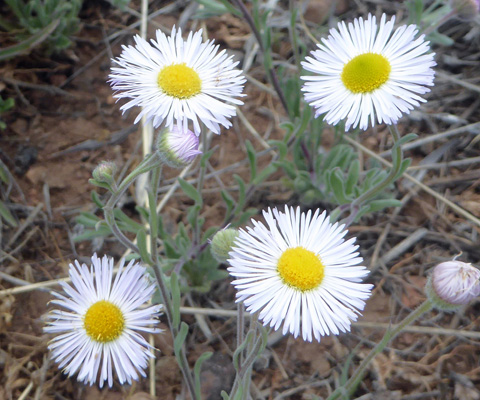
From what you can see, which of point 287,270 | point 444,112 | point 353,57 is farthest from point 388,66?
point 444,112

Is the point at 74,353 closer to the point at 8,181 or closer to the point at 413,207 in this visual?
the point at 8,181

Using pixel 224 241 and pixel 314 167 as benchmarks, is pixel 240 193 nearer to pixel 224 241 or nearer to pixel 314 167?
pixel 314 167

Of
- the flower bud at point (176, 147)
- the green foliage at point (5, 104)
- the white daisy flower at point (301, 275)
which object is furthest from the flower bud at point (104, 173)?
the green foliage at point (5, 104)

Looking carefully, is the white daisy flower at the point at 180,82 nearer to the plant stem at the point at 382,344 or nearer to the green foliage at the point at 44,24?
the plant stem at the point at 382,344

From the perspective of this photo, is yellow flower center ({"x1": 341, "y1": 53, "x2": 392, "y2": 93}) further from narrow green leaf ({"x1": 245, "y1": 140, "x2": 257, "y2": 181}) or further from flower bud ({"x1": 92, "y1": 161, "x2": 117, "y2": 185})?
flower bud ({"x1": 92, "y1": 161, "x2": 117, "y2": 185})

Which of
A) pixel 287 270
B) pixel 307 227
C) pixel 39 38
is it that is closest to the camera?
pixel 287 270

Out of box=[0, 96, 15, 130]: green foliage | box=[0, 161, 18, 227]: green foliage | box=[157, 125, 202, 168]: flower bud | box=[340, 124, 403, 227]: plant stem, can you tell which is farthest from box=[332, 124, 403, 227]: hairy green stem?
box=[0, 96, 15, 130]: green foliage
